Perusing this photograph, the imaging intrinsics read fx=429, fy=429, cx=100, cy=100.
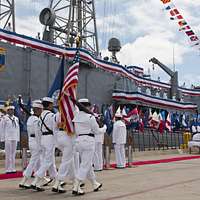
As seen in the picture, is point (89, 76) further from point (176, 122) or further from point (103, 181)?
point (103, 181)

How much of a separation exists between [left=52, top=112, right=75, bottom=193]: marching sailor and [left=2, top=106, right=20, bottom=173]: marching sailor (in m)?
3.65

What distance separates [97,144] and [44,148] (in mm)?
4504

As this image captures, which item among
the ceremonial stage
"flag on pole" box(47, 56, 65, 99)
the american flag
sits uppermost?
"flag on pole" box(47, 56, 65, 99)

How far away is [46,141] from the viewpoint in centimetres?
854

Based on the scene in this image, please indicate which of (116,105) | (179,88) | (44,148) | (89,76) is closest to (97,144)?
(44,148)

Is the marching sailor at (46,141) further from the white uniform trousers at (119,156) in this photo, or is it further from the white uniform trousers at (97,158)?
the white uniform trousers at (119,156)

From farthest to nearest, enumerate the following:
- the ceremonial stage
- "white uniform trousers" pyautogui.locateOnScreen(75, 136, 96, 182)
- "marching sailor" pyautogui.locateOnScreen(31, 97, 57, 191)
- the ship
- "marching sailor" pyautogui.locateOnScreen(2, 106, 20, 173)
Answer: the ship → "marching sailor" pyautogui.locateOnScreen(2, 106, 20, 173) → "marching sailor" pyautogui.locateOnScreen(31, 97, 57, 191) → "white uniform trousers" pyautogui.locateOnScreen(75, 136, 96, 182) → the ceremonial stage

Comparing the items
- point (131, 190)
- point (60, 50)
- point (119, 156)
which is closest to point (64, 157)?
point (131, 190)

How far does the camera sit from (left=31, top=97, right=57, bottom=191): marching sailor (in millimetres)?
8398

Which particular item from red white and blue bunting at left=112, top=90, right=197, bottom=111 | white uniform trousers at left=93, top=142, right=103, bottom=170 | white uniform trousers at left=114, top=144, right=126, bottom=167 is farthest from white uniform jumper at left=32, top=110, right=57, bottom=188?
red white and blue bunting at left=112, top=90, right=197, bottom=111

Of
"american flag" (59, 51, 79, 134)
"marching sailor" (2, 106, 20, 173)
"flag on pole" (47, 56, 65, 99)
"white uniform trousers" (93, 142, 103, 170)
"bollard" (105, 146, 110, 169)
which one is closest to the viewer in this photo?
"american flag" (59, 51, 79, 134)

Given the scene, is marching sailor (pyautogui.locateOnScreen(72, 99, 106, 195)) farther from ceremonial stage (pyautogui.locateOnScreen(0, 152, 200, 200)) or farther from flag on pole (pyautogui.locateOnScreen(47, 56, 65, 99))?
flag on pole (pyautogui.locateOnScreen(47, 56, 65, 99))

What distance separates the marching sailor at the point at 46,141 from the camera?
840cm

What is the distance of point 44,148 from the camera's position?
8609 millimetres
